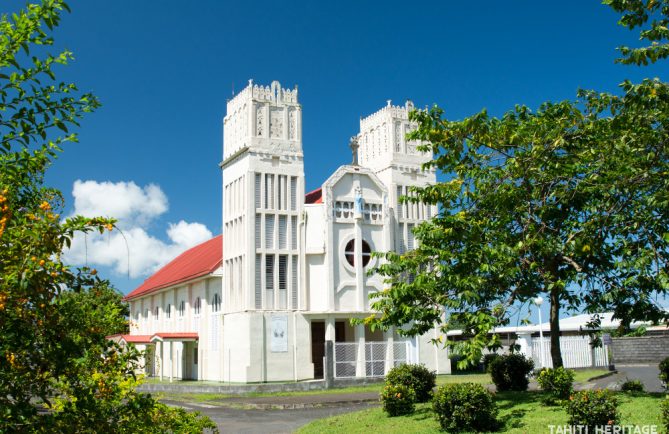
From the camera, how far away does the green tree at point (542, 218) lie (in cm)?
1255

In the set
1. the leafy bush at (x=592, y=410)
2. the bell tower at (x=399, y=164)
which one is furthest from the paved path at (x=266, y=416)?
the bell tower at (x=399, y=164)

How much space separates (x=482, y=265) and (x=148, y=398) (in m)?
8.98

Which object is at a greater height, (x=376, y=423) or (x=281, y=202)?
(x=281, y=202)

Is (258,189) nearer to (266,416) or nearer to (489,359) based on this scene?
(489,359)

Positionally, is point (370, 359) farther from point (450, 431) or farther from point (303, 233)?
point (450, 431)

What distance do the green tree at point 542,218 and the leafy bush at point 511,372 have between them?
116 inches

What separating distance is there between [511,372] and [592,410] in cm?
851

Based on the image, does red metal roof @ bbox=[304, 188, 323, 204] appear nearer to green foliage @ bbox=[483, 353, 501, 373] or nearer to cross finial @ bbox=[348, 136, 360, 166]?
cross finial @ bbox=[348, 136, 360, 166]

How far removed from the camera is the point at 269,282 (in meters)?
31.8

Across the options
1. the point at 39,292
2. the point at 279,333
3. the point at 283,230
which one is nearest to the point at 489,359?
the point at 279,333

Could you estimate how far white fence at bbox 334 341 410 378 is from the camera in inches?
1232

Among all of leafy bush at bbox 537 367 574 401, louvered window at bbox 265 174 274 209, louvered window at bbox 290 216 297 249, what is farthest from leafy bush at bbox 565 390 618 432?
louvered window at bbox 265 174 274 209

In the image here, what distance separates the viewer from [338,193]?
33625 mm

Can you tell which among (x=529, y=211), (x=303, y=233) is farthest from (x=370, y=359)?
(x=529, y=211)
